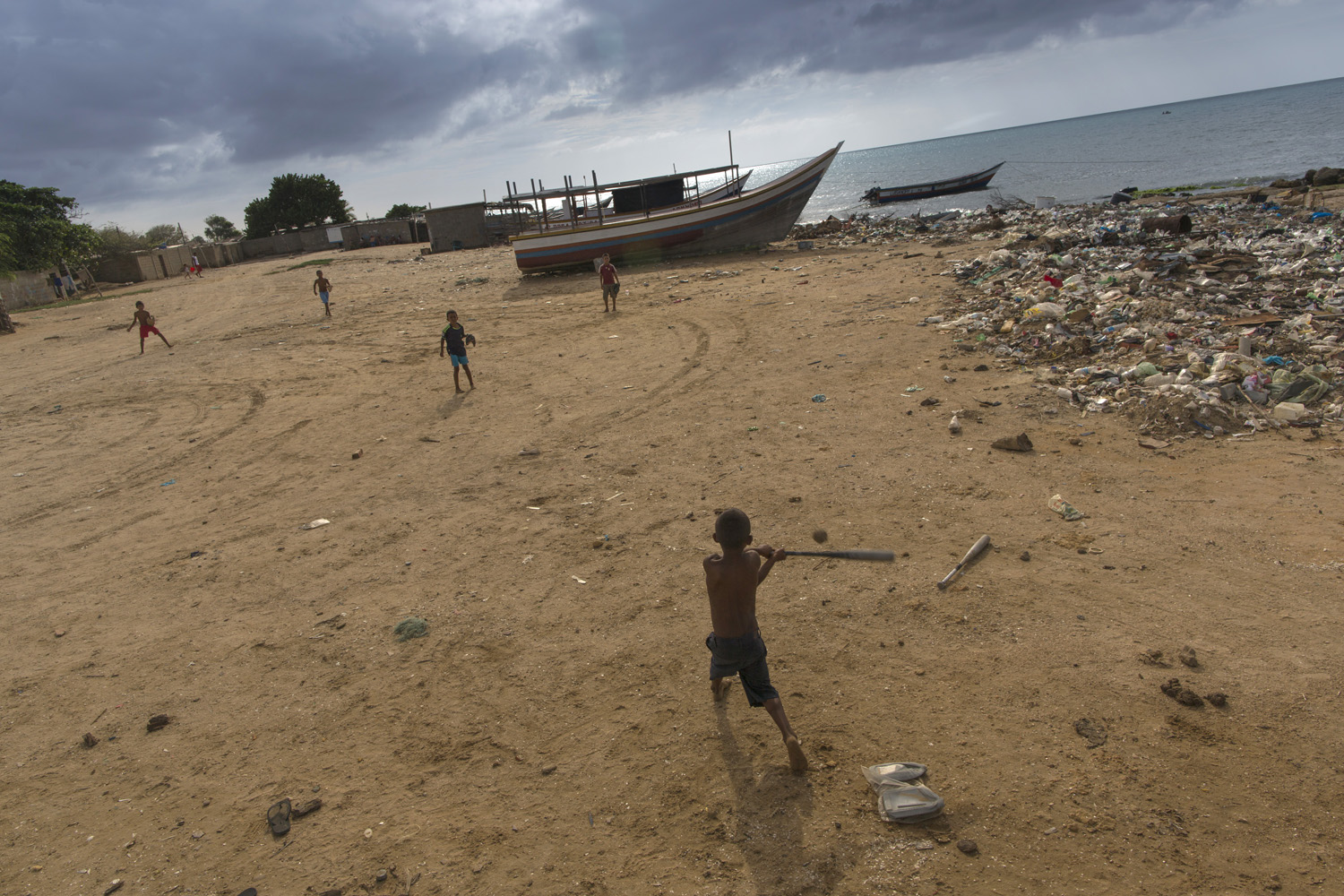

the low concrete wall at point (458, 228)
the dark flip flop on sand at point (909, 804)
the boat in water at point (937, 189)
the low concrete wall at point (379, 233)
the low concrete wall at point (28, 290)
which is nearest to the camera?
the dark flip flop on sand at point (909, 804)

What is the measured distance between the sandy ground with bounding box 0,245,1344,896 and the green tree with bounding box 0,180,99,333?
27.1 m

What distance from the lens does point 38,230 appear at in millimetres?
27406

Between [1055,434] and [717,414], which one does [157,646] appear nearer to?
[717,414]

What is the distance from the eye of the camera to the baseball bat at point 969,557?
13.5 feet

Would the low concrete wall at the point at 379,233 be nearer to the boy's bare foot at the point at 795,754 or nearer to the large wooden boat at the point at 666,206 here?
the large wooden boat at the point at 666,206

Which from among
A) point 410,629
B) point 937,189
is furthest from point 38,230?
point 937,189

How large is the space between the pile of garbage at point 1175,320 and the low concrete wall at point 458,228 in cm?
2283

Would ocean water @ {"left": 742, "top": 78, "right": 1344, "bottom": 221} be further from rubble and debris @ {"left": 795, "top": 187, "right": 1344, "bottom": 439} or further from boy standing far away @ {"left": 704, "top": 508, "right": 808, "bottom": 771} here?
boy standing far away @ {"left": 704, "top": 508, "right": 808, "bottom": 771}

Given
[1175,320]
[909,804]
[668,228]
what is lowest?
[909,804]

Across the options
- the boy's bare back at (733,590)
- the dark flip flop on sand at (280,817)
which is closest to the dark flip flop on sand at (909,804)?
the boy's bare back at (733,590)

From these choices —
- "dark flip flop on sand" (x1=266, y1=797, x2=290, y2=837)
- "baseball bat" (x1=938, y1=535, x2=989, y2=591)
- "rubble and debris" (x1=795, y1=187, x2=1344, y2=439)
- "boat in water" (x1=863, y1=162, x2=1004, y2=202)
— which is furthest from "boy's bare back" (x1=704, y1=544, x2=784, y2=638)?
"boat in water" (x1=863, y1=162, x2=1004, y2=202)

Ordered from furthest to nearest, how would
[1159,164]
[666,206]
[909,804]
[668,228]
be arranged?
[1159,164]
[666,206]
[668,228]
[909,804]

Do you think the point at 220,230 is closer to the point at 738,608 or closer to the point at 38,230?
the point at 38,230

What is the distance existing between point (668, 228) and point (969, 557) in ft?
50.6
